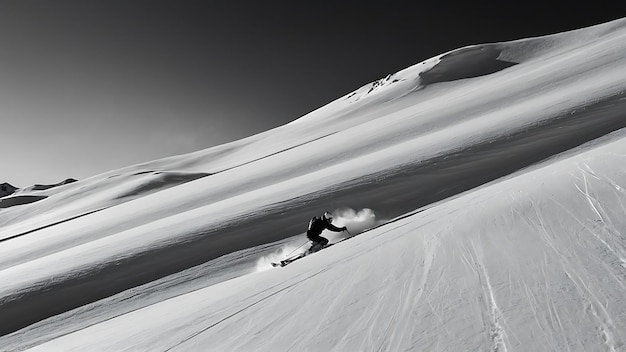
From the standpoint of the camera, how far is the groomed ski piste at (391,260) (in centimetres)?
336

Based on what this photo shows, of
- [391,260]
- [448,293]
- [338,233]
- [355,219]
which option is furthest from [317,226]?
[448,293]

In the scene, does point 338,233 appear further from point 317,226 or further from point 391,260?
point 391,260

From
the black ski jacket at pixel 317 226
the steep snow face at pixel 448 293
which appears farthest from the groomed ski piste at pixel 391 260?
the black ski jacket at pixel 317 226

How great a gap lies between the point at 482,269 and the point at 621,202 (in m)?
2.37

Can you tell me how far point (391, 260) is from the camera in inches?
190

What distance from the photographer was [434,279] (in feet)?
13.6

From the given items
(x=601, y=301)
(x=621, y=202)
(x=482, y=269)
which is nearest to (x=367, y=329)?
(x=482, y=269)

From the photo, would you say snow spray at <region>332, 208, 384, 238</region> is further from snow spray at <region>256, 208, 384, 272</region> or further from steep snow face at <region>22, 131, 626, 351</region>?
steep snow face at <region>22, 131, 626, 351</region>

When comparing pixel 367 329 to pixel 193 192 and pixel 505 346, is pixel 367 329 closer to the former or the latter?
pixel 505 346

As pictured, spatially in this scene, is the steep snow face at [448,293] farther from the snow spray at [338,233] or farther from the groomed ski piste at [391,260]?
the snow spray at [338,233]

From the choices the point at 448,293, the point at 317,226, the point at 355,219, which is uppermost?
the point at 317,226

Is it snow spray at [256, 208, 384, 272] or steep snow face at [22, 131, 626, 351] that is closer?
steep snow face at [22, 131, 626, 351]

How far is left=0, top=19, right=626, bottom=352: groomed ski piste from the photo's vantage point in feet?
11.0

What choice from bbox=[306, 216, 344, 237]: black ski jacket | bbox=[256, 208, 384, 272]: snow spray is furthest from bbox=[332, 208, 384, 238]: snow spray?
bbox=[306, 216, 344, 237]: black ski jacket
